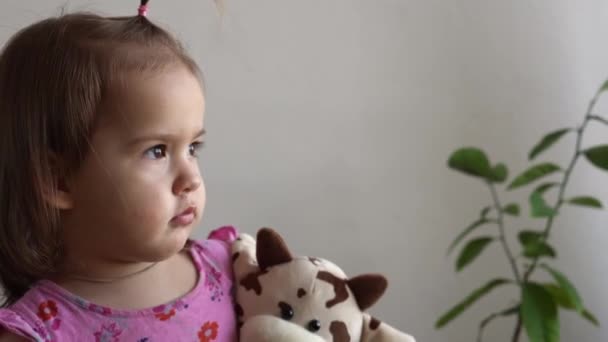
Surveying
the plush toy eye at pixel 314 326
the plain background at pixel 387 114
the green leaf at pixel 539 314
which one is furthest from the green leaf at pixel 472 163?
the plain background at pixel 387 114

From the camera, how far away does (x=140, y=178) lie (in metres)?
0.82

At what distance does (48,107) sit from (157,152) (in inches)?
4.9

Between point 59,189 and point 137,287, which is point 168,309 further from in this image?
point 59,189

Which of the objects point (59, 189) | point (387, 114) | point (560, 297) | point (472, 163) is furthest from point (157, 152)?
point (387, 114)

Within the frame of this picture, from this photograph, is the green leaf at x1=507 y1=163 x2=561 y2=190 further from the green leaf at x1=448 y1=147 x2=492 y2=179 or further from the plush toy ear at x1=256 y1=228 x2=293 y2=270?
the plush toy ear at x1=256 y1=228 x2=293 y2=270

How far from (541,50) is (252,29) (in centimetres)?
51

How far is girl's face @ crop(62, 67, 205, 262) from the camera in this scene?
0.81 m

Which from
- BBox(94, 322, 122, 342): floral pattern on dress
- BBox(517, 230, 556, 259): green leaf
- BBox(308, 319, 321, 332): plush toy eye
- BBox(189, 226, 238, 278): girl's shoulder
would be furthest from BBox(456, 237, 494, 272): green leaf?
BBox(94, 322, 122, 342): floral pattern on dress

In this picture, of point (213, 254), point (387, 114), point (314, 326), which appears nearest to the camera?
point (314, 326)

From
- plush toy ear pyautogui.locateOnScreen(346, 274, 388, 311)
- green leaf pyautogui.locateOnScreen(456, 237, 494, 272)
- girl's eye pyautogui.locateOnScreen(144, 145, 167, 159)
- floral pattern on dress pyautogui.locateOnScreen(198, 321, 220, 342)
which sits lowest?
floral pattern on dress pyautogui.locateOnScreen(198, 321, 220, 342)

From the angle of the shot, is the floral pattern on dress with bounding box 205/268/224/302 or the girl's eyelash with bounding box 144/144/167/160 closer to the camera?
the girl's eyelash with bounding box 144/144/167/160

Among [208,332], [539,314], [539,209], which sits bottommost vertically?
[208,332]

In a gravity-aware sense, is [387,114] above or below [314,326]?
above

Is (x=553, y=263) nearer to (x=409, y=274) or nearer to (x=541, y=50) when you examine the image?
(x=409, y=274)
